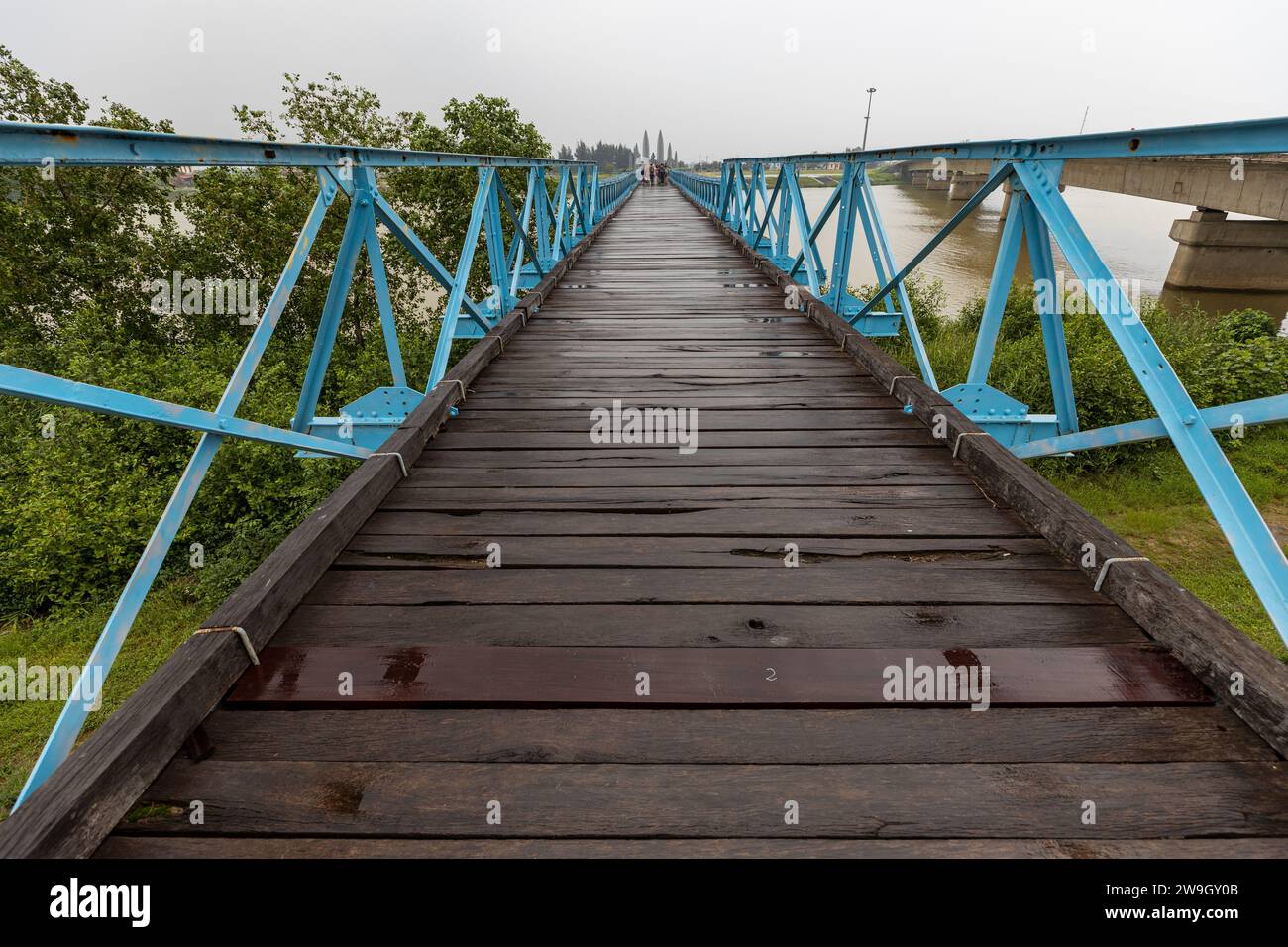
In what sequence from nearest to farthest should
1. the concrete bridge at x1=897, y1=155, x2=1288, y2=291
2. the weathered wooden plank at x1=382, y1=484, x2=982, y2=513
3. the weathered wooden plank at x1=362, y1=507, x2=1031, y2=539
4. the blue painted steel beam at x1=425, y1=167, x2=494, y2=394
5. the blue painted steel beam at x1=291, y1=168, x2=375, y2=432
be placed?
the weathered wooden plank at x1=362, y1=507, x2=1031, y2=539, the weathered wooden plank at x1=382, y1=484, x2=982, y2=513, the blue painted steel beam at x1=291, y1=168, x2=375, y2=432, the blue painted steel beam at x1=425, y1=167, x2=494, y2=394, the concrete bridge at x1=897, y1=155, x2=1288, y2=291

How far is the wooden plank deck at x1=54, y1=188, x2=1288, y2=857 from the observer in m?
1.33

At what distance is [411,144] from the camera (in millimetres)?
19250

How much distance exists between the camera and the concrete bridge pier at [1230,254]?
20.9 meters

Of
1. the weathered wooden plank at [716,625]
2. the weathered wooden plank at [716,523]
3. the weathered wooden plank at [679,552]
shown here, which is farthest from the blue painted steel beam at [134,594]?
the weathered wooden plank at [716,523]

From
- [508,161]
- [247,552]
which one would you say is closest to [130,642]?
[247,552]

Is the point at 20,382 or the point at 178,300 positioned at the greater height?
the point at 178,300

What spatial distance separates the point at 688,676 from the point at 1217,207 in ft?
67.7

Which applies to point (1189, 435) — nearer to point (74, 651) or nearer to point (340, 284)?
point (340, 284)

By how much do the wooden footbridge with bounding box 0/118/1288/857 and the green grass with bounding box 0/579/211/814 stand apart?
21.3 ft

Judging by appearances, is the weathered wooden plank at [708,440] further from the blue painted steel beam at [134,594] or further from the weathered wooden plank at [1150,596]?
the blue painted steel beam at [134,594]

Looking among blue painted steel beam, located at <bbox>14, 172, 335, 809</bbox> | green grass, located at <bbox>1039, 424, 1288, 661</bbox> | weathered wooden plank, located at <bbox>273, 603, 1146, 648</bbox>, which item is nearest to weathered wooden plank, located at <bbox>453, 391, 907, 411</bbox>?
blue painted steel beam, located at <bbox>14, 172, 335, 809</bbox>

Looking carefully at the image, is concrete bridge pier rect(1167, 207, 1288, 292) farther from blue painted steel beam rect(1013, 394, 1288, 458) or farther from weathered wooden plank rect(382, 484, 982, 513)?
weathered wooden plank rect(382, 484, 982, 513)

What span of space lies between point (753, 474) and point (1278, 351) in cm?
1137
